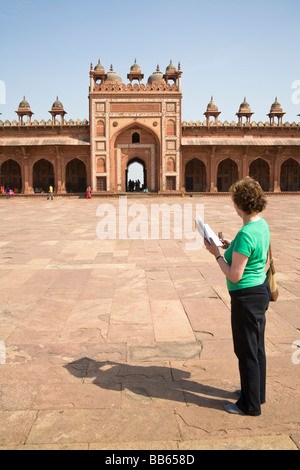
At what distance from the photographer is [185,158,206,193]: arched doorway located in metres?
30.9

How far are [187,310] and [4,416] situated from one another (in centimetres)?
223

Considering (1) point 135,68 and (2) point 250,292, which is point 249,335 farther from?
(1) point 135,68

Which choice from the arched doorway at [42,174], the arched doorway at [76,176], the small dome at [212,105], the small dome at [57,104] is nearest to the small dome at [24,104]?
the small dome at [57,104]

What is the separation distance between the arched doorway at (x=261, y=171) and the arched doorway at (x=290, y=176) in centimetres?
116

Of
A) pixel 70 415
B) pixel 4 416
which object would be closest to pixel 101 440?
pixel 70 415

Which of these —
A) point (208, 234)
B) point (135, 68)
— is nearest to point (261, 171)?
point (135, 68)

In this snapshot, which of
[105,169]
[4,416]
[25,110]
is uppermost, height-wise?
[25,110]

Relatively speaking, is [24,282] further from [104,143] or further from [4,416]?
[104,143]

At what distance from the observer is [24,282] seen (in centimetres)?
519

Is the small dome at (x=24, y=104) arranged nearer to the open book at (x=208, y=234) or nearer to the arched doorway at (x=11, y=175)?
the arched doorway at (x=11, y=175)

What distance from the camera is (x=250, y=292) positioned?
2.22 meters

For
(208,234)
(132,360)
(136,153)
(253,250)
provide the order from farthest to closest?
(136,153) < (132,360) < (208,234) < (253,250)

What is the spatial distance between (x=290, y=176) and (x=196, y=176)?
7.73 meters
